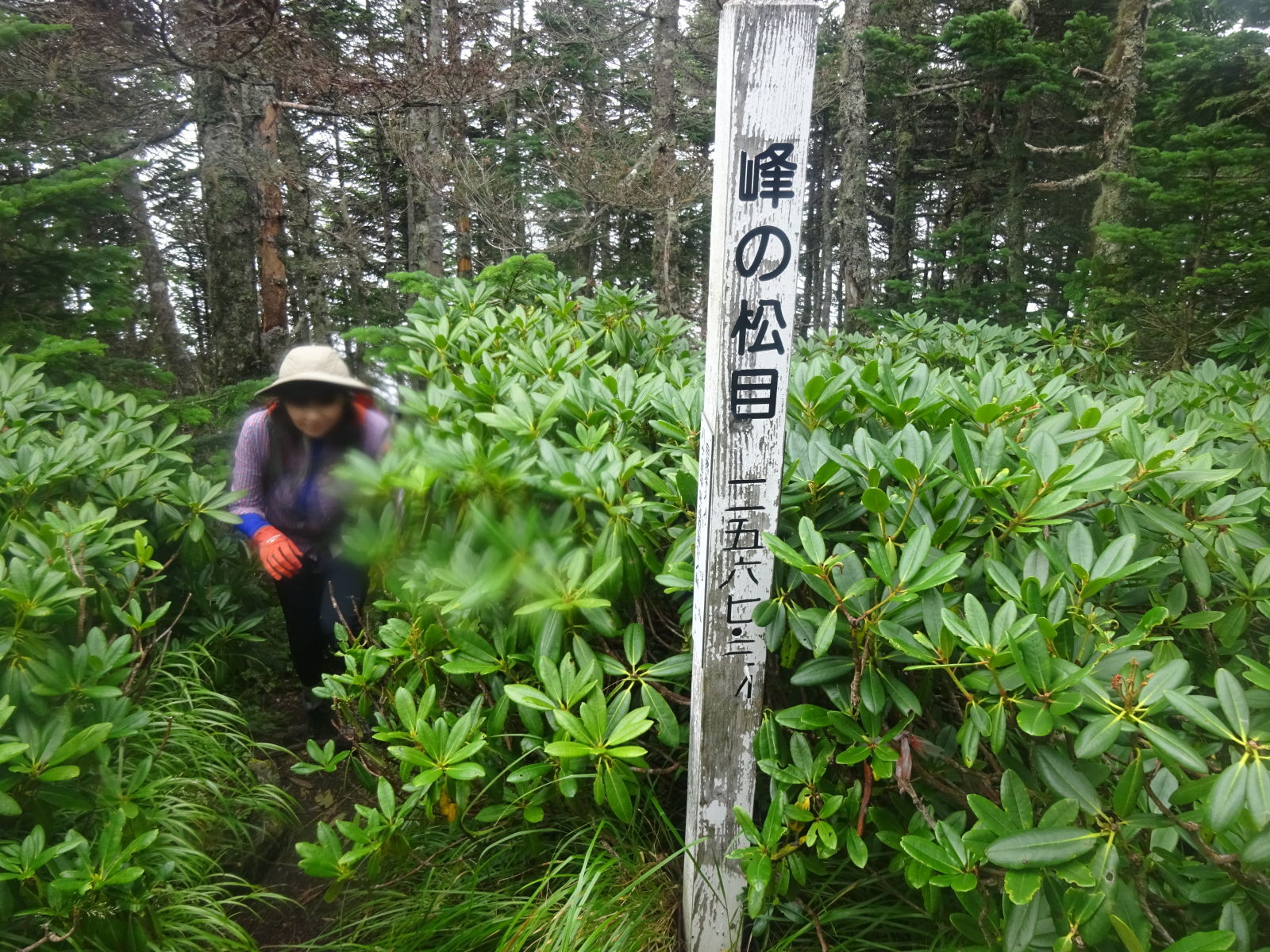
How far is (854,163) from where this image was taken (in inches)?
436

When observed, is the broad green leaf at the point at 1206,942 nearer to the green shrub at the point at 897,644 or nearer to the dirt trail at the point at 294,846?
the green shrub at the point at 897,644

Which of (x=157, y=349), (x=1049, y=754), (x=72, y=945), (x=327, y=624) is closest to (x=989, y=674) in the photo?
(x=1049, y=754)

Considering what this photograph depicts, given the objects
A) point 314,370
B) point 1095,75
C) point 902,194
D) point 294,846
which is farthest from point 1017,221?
point 294,846

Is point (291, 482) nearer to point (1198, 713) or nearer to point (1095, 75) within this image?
point (1198, 713)

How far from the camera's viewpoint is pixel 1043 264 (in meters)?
12.9

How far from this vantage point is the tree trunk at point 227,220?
573 cm

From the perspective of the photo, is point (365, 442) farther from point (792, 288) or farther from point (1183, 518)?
point (1183, 518)

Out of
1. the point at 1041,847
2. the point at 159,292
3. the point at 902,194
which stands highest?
the point at 902,194

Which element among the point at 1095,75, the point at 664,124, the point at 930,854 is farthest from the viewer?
the point at 664,124

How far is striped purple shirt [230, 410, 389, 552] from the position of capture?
250cm

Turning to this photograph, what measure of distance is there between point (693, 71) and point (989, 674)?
54.1 ft

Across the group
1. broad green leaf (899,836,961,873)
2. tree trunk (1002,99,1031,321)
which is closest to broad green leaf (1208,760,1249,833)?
broad green leaf (899,836,961,873)

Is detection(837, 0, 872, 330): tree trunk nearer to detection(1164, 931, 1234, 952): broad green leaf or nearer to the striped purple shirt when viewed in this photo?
the striped purple shirt

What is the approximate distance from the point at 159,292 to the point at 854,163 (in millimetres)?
11190
